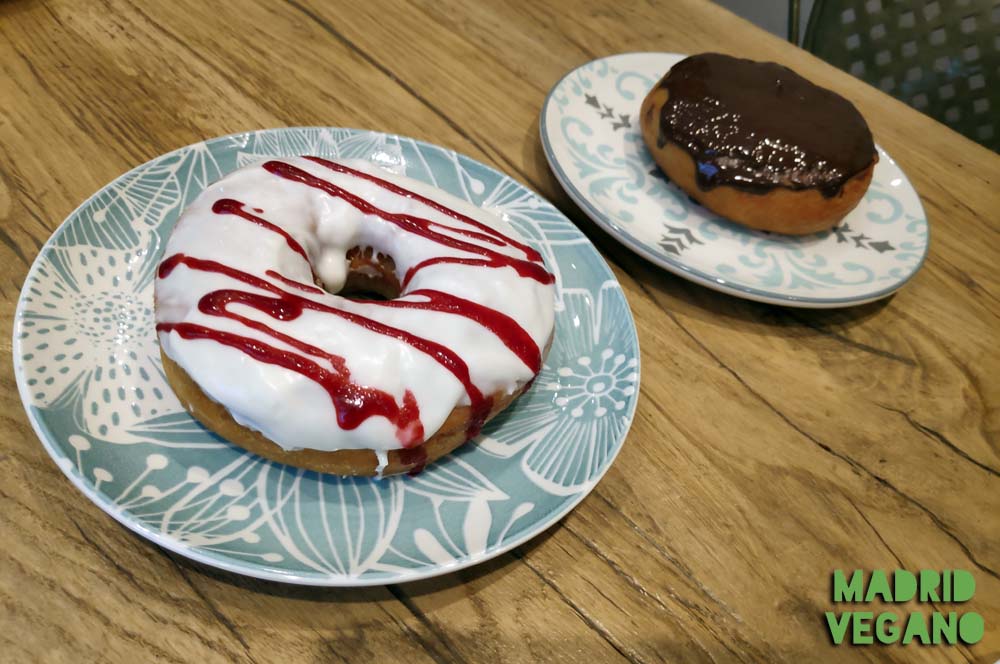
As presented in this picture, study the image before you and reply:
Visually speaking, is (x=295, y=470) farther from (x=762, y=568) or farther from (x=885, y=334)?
(x=885, y=334)

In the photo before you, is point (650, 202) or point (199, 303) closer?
point (199, 303)

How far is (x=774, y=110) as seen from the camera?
4.48 feet

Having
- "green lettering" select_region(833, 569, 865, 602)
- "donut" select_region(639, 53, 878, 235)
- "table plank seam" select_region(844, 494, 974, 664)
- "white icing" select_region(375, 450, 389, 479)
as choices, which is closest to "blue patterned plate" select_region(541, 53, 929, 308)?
"donut" select_region(639, 53, 878, 235)

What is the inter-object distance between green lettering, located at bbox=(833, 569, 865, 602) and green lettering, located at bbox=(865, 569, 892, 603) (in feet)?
0.03

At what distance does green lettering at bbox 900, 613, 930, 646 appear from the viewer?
0.97 meters

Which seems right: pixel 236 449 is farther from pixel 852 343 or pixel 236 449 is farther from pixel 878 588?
pixel 852 343

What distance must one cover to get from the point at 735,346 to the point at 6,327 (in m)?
1.09

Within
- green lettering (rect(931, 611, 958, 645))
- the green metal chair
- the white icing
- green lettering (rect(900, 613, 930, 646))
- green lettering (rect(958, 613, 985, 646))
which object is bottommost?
green lettering (rect(958, 613, 985, 646))

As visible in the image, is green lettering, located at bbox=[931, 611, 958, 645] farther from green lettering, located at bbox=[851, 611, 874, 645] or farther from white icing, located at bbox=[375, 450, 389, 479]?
white icing, located at bbox=[375, 450, 389, 479]

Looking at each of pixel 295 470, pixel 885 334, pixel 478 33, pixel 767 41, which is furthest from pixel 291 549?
pixel 767 41

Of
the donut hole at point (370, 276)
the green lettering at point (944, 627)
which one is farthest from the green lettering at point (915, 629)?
the donut hole at point (370, 276)

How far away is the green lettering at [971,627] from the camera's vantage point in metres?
0.98

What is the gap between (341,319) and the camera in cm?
88

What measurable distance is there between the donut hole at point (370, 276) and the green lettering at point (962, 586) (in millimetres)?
869
